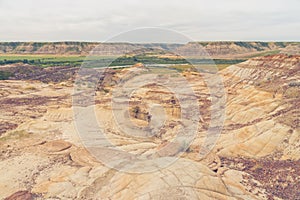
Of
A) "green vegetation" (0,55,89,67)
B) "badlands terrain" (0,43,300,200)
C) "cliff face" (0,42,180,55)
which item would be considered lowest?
"badlands terrain" (0,43,300,200)

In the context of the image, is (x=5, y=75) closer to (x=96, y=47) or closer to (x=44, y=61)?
(x=44, y=61)

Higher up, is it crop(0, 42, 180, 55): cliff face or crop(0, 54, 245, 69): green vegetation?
crop(0, 42, 180, 55): cliff face

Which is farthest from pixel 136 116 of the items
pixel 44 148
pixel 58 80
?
pixel 58 80

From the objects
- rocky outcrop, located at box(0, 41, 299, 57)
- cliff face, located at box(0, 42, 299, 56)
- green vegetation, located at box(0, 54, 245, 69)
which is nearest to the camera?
green vegetation, located at box(0, 54, 245, 69)

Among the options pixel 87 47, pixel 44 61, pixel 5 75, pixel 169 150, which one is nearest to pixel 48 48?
pixel 87 47

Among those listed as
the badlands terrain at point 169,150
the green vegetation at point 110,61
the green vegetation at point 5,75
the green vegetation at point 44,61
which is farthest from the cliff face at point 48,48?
the badlands terrain at point 169,150

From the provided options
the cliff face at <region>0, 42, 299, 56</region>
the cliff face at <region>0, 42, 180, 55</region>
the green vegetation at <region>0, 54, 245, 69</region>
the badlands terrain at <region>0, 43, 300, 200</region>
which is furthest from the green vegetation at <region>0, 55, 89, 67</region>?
the badlands terrain at <region>0, 43, 300, 200</region>

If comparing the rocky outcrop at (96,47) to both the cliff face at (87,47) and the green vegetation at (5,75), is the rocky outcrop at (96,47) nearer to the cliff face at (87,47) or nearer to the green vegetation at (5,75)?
the cliff face at (87,47)

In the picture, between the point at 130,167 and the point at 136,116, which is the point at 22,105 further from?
the point at 130,167

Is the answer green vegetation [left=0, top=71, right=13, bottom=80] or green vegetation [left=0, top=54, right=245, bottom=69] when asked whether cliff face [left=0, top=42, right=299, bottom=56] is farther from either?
green vegetation [left=0, top=71, right=13, bottom=80]

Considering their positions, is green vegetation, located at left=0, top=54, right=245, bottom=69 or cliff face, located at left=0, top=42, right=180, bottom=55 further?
cliff face, located at left=0, top=42, right=180, bottom=55
